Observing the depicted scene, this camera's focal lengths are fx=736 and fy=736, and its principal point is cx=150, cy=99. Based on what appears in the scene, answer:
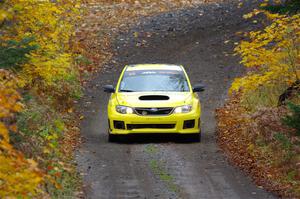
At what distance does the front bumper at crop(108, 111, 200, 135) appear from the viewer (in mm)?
16750

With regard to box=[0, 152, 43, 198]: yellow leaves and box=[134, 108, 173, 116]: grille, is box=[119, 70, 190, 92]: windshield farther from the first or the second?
box=[0, 152, 43, 198]: yellow leaves

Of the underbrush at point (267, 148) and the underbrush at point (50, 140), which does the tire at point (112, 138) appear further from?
the underbrush at point (267, 148)

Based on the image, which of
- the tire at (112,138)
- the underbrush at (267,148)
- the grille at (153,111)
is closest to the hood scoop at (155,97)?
the grille at (153,111)

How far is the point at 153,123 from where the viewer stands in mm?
16766

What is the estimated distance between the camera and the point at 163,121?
16.8 meters

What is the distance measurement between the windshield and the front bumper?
1194 millimetres

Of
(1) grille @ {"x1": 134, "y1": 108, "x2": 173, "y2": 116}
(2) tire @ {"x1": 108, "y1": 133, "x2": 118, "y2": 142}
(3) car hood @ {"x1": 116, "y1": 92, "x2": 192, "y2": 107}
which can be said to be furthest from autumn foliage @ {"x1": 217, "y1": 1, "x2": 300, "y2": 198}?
(2) tire @ {"x1": 108, "y1": 133, "x2": 118, "y2": 142}

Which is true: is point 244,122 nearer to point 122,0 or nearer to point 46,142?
point 46,142

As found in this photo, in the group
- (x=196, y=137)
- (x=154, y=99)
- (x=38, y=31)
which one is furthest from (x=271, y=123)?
(x=38, y=31)

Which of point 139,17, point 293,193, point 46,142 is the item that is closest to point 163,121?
point 46,142

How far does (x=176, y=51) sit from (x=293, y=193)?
21.0 m

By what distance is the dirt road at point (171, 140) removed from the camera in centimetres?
1280

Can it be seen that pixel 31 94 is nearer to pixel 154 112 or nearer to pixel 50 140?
pixel 50 140

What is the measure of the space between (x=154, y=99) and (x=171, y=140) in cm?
114
